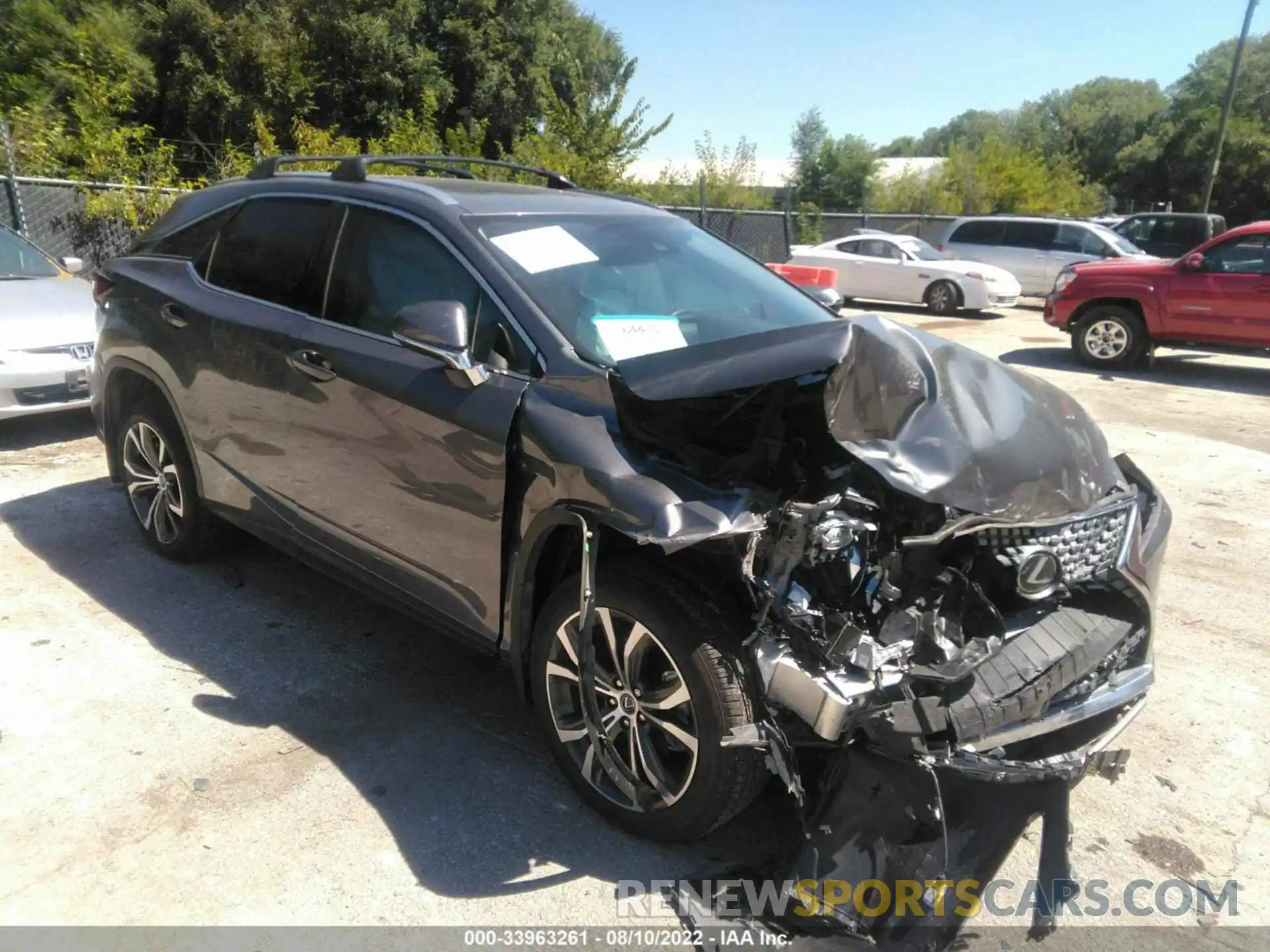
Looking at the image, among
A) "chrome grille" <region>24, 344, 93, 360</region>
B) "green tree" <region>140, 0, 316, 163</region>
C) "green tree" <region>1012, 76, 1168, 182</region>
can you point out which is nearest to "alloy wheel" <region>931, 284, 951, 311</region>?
"chrome grille" <region>24, 344, 93, 360</region>

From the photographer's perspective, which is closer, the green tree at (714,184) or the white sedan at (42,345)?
the white sedan at (42,345)

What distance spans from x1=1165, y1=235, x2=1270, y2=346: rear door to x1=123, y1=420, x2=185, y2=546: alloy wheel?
10.8 m

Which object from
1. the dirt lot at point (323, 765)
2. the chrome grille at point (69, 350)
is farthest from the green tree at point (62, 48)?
the dirt lot at point (323, 765)

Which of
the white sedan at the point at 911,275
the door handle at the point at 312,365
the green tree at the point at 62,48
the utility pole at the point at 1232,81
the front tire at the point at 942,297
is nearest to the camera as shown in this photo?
the door handle at the point at 312,365

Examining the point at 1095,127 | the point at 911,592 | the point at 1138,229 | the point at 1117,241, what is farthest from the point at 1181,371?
the point at 1095,127

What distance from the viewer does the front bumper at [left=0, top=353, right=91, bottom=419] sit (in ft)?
21.1

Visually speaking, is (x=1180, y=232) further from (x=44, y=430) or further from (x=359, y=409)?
(x=359, y=409)

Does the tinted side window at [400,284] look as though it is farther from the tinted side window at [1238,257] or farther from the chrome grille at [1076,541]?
the tinted side window at [1238,257]

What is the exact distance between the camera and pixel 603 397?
111 inches

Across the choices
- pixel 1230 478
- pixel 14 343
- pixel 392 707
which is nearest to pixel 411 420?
pixel 392 707

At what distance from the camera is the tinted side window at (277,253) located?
379cm

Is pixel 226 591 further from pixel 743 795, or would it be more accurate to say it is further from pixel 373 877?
pixel 743 795

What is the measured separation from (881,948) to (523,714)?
1.60 metres

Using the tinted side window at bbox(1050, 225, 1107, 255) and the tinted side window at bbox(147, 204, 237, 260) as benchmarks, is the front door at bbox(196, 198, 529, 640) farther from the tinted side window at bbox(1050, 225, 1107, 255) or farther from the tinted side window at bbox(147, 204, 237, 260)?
the tinted side window at bbox(1050, 225, 1107, 255)
